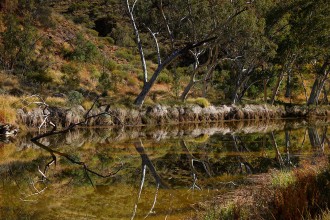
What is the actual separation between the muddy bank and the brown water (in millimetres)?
2350

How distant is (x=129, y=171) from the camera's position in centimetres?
927

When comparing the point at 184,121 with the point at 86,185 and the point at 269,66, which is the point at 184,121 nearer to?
the point at 269,66

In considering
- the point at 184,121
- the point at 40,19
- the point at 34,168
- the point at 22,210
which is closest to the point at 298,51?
the point at 184,121

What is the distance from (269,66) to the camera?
3312cm

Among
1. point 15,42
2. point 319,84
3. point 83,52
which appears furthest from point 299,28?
point 15,42

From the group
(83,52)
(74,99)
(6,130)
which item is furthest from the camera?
(83,52)

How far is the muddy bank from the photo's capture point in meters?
18.1

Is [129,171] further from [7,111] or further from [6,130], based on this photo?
[7,111]

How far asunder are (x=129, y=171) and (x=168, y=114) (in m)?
14.1

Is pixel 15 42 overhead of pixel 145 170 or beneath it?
overhead

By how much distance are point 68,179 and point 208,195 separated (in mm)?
2752

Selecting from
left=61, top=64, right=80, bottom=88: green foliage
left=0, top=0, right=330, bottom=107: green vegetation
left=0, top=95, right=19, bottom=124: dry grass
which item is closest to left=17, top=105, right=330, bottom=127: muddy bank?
left=0, top=95, right=19, bottom=124: dry grass

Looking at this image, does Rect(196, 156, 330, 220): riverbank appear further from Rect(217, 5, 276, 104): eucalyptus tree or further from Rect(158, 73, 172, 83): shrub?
Rect(158, 73, 172, 83): shrub

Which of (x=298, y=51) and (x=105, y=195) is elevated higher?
(x=298, y=51)
